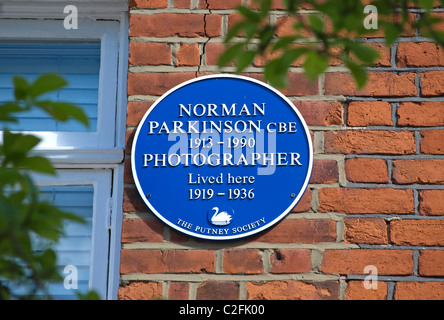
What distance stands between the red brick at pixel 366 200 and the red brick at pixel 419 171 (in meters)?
0.04

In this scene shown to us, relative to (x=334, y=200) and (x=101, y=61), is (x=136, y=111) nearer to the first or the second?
(x=101, y=61)

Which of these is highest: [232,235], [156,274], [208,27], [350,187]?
[208,27]

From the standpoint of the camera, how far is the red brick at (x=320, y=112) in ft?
7.22

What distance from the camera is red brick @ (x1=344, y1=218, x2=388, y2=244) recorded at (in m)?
2.10

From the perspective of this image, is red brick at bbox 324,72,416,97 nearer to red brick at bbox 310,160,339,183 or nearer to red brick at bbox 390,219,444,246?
red brick at bbox 310,160,339,183

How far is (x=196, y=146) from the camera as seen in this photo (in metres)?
2.18

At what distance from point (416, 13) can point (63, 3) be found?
4.17ft

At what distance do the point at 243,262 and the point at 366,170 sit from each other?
1.60 feet

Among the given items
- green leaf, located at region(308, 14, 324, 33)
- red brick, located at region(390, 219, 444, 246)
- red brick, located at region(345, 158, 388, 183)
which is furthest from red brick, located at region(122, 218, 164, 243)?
green leaf, located at region(308, 14, 324, 33)

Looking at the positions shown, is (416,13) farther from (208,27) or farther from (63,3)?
(63,3)

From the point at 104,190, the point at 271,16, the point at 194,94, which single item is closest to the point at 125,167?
the point at 104,190

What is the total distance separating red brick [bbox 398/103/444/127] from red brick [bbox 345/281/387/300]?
53 cm

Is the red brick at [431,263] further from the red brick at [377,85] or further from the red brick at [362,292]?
the red brick at [377,85]

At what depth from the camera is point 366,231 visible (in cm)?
210
